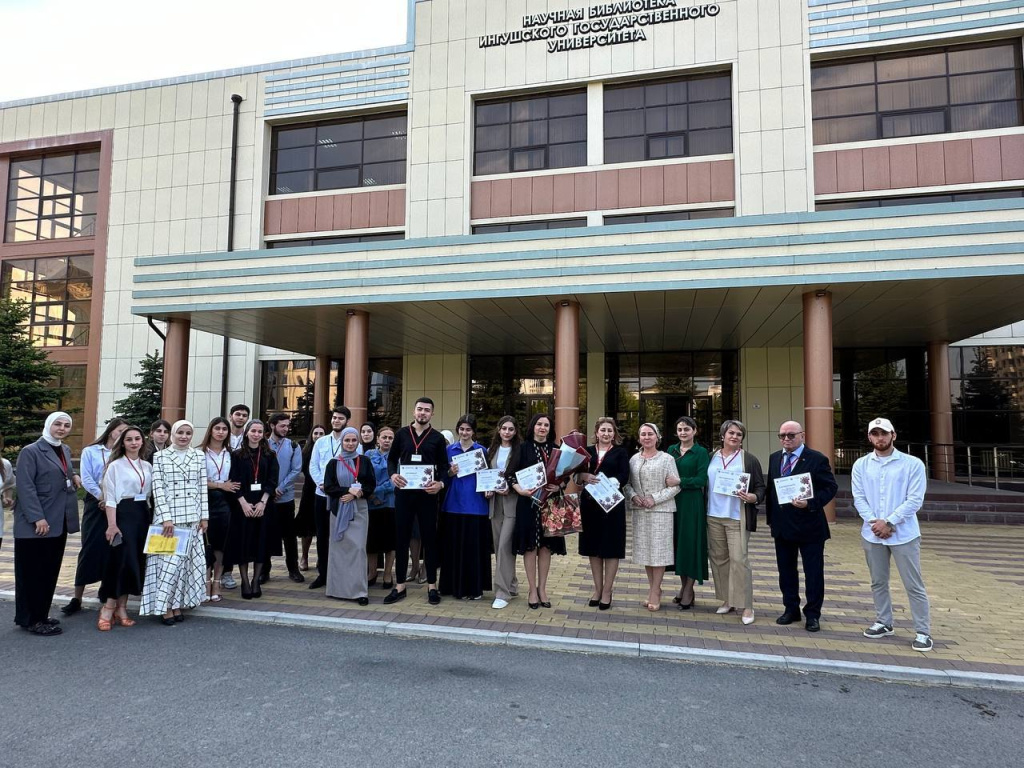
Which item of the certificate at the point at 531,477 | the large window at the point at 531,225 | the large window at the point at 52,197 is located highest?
the large window at the point at 52,197

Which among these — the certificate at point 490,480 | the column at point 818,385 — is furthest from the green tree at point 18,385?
the column at point 818,385

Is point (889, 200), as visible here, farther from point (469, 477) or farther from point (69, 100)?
point (69, 100)

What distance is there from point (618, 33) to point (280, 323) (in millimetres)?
11856

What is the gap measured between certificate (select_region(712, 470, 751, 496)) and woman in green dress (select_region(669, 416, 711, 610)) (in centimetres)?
18

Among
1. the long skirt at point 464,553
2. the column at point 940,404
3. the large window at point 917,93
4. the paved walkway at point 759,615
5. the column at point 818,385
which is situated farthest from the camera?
the column at point 940,404

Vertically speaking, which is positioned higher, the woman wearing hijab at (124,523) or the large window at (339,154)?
the large window at (339,154)

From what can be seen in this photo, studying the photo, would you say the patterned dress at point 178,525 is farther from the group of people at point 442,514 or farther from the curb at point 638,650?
the curb at point 638,650

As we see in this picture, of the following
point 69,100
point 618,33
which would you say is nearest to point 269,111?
point 69,100

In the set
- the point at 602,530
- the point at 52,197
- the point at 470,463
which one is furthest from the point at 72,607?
the point at 52,197

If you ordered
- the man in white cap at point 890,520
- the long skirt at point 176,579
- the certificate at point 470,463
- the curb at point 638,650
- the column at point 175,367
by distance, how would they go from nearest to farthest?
the curb at point 638,650 < the man in white cap at point 890,520 < the long skirt at point 176,579 < the certificate at point 470,463 < the column at point 175,367

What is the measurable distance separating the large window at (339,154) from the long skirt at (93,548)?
14.9 m

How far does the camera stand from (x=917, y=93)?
15922 mm

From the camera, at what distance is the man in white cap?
208 inches

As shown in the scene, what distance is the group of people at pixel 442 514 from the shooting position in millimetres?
5555
